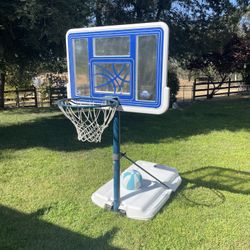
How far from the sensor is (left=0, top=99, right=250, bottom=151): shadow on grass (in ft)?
21.9

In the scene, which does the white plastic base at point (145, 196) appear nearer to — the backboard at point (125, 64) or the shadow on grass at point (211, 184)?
the shadow on grass at point (211, 184)

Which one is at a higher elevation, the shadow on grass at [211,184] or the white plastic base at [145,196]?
the white plastic base at [145,196]

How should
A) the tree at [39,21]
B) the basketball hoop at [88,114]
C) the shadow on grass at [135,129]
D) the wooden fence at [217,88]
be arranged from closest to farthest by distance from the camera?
1. the basketball hoop at [88,114]
2. the tree at [39,21]
3. the shadow on grass at [135,129]
4. the wooden fence at [217,88]

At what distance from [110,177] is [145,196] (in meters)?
1.01

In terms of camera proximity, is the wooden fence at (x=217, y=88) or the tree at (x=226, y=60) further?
the wooden fence at (x=217, y=88)

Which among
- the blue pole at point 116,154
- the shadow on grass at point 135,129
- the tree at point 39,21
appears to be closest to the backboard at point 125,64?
the blue pole at point 116,154

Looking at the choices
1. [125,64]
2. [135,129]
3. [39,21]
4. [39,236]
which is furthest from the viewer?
[135,129]

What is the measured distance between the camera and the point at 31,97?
15406 millimetres

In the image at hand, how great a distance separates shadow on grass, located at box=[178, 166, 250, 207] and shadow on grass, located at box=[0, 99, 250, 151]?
1946 mm

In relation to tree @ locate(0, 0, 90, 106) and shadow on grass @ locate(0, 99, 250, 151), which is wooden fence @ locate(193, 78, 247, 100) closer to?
shadow on grass @ locate(0, 99, 250, 151)

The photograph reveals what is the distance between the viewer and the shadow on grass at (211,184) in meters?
4.07

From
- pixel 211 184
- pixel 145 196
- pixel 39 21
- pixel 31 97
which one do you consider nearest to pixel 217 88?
pixel 31 97

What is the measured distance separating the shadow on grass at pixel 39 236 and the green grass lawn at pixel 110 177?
0.03ft

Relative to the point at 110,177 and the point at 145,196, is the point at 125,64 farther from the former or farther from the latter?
the point at 110,177
